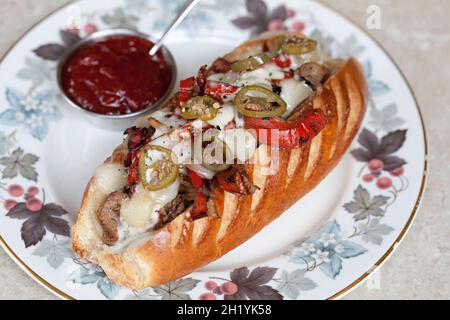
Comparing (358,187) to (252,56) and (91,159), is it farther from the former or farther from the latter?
(91,159)

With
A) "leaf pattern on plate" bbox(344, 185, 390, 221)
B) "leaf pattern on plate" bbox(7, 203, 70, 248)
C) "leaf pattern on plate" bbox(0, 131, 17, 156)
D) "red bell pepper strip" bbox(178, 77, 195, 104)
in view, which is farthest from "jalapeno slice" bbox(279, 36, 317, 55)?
"leaf pattern on plate" bbox(0, 131, 17, 156)

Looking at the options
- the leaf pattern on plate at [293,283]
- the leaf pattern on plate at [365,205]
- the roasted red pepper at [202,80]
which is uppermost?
the roasted red pepper at [202,80]

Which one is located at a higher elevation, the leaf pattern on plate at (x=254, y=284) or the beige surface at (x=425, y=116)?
the beige surface at (x=425, y=116)

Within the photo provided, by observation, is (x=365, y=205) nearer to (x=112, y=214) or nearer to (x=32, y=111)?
(x=112, y=214)

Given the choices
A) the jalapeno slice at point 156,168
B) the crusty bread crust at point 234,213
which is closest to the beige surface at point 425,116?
the crusty bread crust at point 234,213

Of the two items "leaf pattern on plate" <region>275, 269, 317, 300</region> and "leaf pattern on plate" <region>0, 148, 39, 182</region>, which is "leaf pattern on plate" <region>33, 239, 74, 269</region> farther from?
"leaf pattern on plate" <region>275, 269, 317, 300</region>

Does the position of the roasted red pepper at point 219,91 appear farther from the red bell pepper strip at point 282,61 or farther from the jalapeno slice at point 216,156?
the red bell pepper strip at point 282,61

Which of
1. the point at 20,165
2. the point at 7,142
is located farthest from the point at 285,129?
the point at 7,142
